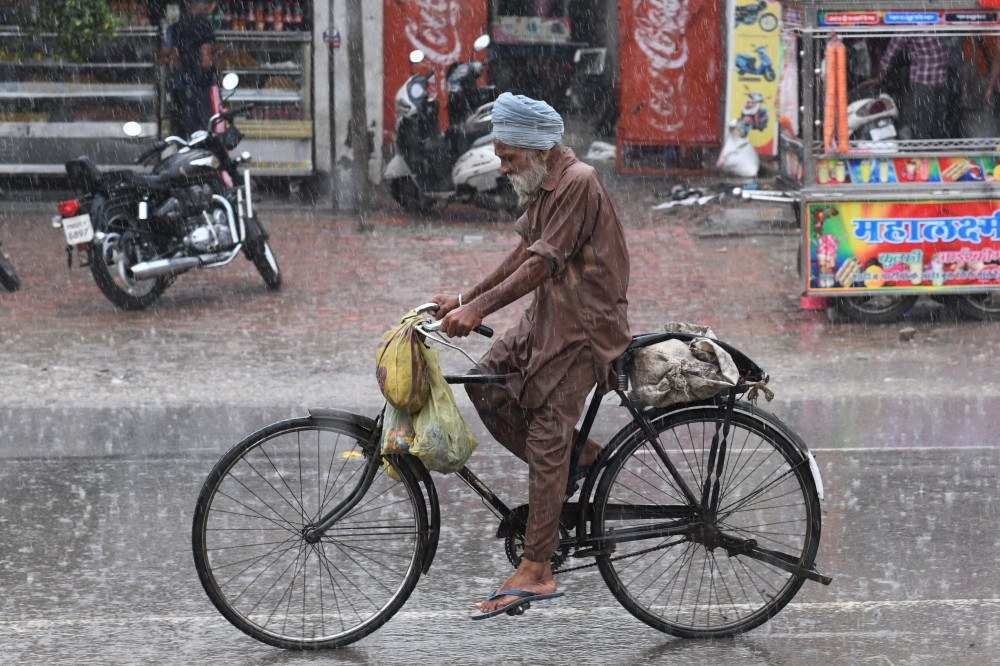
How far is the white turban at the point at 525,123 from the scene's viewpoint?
4493 mm

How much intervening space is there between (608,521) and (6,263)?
770 cm

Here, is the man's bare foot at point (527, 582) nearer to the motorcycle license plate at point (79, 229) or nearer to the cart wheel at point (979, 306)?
the cart wheel at point (979, 306)

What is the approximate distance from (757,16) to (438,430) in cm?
1196

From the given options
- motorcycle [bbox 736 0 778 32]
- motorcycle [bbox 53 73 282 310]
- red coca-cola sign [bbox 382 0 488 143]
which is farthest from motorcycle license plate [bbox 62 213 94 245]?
motorcycle [bbox 736 0 778 32]

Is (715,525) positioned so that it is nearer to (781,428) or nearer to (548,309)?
(781,428)

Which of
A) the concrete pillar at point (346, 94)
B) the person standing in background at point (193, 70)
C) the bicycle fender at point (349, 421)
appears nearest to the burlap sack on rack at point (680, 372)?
the bicycle fender at point (349, 421)

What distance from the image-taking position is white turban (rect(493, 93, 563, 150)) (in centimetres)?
449

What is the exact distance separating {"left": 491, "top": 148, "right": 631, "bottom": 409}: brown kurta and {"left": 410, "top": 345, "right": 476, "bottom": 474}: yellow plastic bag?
21cm

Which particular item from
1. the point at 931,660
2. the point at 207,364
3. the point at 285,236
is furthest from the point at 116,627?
the point at 285,236

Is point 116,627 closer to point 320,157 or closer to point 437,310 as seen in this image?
point 437,310

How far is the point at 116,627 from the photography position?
5004 mm

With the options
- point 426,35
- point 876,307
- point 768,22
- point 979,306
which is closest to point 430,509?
point 876,307

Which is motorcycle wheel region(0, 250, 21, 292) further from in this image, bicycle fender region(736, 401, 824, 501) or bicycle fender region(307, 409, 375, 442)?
bicycle fender region(736, 401, 824, 501)

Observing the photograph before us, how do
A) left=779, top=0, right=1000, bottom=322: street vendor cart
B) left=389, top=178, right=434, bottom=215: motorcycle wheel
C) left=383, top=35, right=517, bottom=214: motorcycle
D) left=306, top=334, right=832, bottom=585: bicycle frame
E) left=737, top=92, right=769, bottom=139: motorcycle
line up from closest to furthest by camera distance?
left=306, top=334, right=832, bottom=585: bicycle frame, left=779, top=0, right=1000, bottom=322: street vendor cart, left=383, top=35, right=517, bottom=214: motorcycle, left=389, top=178, right=434, bottom=215: motorcycle wheel, left=737, top=92, right=769, bottom=139: motorcycle
